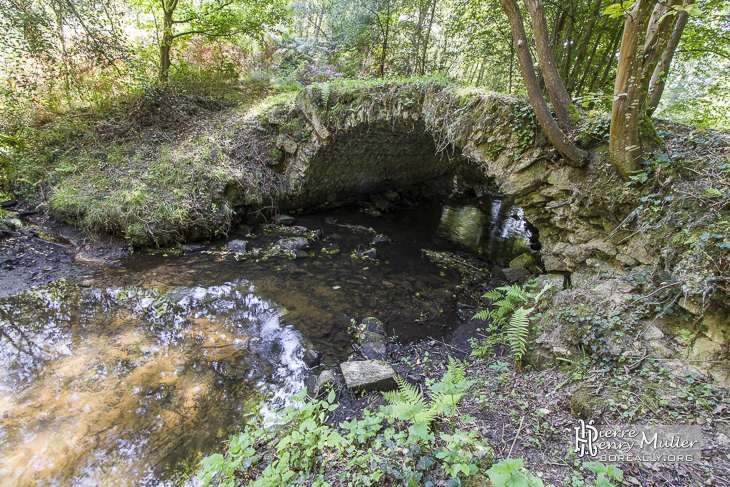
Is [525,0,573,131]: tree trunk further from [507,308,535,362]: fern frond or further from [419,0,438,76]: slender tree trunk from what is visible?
[419,0,438,76]: slender tree trunk

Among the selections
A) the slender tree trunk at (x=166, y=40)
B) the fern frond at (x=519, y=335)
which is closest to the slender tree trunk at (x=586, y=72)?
the fern frond at (x=519, y=335)

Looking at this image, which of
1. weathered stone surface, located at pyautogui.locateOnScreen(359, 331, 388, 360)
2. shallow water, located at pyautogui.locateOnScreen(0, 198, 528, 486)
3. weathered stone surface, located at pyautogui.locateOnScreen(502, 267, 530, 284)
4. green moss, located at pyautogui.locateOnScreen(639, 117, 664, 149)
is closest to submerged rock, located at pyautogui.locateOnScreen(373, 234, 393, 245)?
shallow water, located at pyautogui.locateOnScreen(0, 198, 528, 486)

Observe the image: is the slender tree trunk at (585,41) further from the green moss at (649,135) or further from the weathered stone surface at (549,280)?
the weathered stone surface at (549,280)

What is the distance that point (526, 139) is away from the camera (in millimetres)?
4324

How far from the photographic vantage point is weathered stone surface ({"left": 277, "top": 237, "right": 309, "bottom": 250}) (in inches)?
259

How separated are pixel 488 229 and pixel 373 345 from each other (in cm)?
729

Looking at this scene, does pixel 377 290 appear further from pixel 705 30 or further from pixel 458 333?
pixel 705 30

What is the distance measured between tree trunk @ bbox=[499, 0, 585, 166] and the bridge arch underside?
2.43 meters

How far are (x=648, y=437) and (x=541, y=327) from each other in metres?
1.42

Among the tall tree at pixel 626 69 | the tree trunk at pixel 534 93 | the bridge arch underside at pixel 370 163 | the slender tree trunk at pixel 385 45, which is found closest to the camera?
the tall tree at pixel 626 69

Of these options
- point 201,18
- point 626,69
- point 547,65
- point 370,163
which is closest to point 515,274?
A: point 547,65

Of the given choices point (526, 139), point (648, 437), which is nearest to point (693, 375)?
point (648, 437)

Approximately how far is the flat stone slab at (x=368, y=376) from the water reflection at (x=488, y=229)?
16.1 feet

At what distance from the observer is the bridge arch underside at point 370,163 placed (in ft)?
24.5
